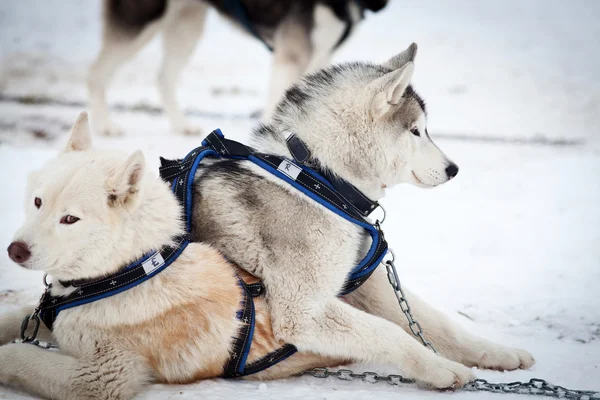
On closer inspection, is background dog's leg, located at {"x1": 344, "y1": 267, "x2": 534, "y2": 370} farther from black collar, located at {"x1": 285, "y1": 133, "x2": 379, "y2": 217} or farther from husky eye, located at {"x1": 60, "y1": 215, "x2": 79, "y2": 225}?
husky eye, located at {"x1": 60, "y1": 215, "x2": 79, "y2": 225}

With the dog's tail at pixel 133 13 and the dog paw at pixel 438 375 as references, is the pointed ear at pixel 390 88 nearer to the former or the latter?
the dog paw at pixel 438 375

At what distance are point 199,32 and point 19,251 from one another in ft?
16.0

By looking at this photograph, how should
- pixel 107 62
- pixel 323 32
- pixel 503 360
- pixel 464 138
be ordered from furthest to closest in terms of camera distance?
pixel 464 138 < pixel 323 32 < pixel 107 62 < pixel 503 360

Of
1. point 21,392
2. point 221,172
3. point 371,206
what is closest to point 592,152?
point 371,206

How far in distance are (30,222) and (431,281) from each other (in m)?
2.51

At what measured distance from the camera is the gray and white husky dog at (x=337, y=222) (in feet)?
7.06

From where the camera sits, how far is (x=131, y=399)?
6.20ft

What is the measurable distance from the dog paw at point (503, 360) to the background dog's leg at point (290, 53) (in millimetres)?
3900

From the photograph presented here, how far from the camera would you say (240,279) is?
2.13 meters

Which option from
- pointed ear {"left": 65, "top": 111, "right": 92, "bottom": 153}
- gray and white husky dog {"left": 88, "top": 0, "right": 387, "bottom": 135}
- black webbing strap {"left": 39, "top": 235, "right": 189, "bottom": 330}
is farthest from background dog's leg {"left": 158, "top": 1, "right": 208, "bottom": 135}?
black webbing strap {"left": 39, "top": 235, "right": 189, "bottom": 330}

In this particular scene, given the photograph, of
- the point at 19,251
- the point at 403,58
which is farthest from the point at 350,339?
the point at 403,58

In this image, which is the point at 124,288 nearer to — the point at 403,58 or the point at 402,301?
the point at 402,301

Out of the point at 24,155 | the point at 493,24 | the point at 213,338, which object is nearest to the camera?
the point at 213,338

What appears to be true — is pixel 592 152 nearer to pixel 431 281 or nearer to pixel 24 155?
pixel 431 281
